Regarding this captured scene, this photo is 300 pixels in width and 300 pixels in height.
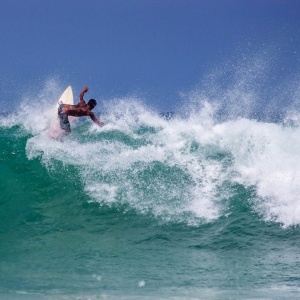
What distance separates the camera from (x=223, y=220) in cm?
696

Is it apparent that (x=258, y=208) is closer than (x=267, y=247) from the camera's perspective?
No

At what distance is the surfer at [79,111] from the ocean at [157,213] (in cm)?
58

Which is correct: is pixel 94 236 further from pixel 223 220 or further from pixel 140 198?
pixel 223 220

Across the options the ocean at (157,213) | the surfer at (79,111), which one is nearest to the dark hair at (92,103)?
the surfer at (79,111)

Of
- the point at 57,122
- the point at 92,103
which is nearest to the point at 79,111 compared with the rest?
the point at 92,103

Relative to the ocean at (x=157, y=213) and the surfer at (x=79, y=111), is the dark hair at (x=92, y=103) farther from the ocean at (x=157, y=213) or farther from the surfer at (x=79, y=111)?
the ocean at (x=157, y=213)

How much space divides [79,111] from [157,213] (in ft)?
14.6

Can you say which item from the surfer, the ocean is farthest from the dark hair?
the ocean

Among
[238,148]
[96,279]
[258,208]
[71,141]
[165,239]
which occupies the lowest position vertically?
[96,279]

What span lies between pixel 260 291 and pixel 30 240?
363 centimetres

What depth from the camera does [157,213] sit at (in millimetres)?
7172

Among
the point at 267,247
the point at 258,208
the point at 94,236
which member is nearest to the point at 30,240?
the point at 94,236

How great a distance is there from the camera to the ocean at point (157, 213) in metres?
4.50

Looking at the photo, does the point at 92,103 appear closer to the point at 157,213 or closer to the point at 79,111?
the point at 79,111
